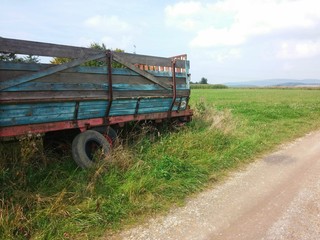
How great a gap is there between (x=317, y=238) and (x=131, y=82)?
14.5 feet

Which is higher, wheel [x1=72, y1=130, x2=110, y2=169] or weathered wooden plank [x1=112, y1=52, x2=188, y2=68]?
weathered wooden plank [x1=112, y1=52, x2=188, y2=68]

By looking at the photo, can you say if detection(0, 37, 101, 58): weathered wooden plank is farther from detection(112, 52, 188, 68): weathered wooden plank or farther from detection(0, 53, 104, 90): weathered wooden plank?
detection(112, 52, 188, 68): weathered wooden plank

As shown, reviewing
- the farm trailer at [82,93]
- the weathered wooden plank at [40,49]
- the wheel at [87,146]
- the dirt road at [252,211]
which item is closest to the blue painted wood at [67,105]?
the farm trailer at [82,93]

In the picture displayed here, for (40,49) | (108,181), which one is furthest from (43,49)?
(108,181)

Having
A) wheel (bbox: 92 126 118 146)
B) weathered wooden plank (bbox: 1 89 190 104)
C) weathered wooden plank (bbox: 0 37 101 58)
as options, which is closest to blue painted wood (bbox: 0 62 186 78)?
weathered wooden plank (bbox: 0 37 101 58)

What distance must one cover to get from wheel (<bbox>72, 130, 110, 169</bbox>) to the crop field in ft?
0.69

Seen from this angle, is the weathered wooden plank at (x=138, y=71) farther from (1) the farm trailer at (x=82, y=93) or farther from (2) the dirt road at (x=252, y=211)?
(2) the dirt road at (x=252, y=211)

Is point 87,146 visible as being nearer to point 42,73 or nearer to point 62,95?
point 62,95

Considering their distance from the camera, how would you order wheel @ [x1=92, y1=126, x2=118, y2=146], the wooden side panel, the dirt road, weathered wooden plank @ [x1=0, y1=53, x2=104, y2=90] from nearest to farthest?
1. the dirt road
2. weathered wooden plank @ [x1=0, y1=53, x2=104, y2=90]
3. the wooden side panel
4. wheel @ [x1=92, y1=126, x2=118, y2=146]

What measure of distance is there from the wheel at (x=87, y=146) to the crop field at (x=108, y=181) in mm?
211

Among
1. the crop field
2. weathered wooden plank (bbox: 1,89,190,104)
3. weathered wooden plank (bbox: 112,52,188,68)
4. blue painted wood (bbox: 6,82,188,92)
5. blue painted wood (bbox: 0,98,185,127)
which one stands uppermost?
weathered wooden plank (bbox: 112,52,188,68)

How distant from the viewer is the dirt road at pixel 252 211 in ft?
11.2

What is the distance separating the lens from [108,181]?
14.8 ft

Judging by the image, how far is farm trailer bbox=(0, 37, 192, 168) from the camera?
14.5ft
